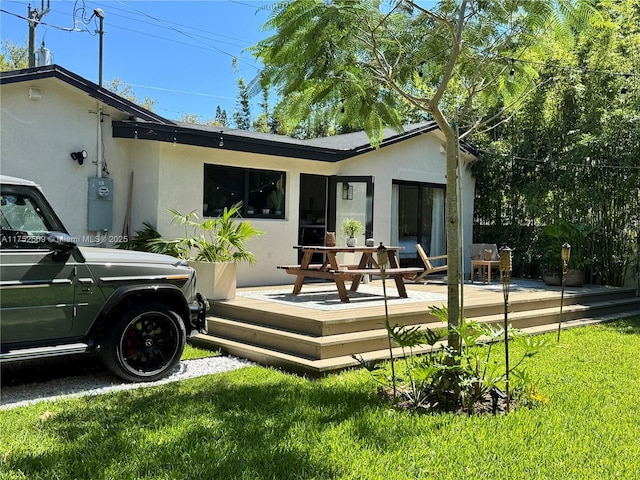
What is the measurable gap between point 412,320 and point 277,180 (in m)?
4.37

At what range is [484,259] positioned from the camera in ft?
37.3

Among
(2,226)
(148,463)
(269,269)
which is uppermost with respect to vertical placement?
(2,226)

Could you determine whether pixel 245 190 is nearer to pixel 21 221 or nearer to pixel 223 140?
pixel 223 140

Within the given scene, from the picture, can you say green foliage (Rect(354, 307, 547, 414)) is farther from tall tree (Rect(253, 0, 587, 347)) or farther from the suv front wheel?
the suv front wheel

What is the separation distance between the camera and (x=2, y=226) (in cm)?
447

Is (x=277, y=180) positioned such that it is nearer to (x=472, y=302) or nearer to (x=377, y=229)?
(x=377, y=229)

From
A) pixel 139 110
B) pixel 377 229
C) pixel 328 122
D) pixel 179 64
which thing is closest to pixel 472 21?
pixel 328 122

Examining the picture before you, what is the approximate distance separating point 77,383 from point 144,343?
0.72m

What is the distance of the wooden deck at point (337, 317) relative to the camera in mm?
5688

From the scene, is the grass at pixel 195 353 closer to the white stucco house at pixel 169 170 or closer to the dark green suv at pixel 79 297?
the dark green suv at pixel 79 297

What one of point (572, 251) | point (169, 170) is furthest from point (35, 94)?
point (572, 251)

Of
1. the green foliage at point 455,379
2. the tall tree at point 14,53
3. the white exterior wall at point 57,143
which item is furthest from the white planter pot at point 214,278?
the tall tree at point 14,53

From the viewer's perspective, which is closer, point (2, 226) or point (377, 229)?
point (2, 226)

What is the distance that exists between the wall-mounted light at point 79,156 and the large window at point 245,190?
1923mm
